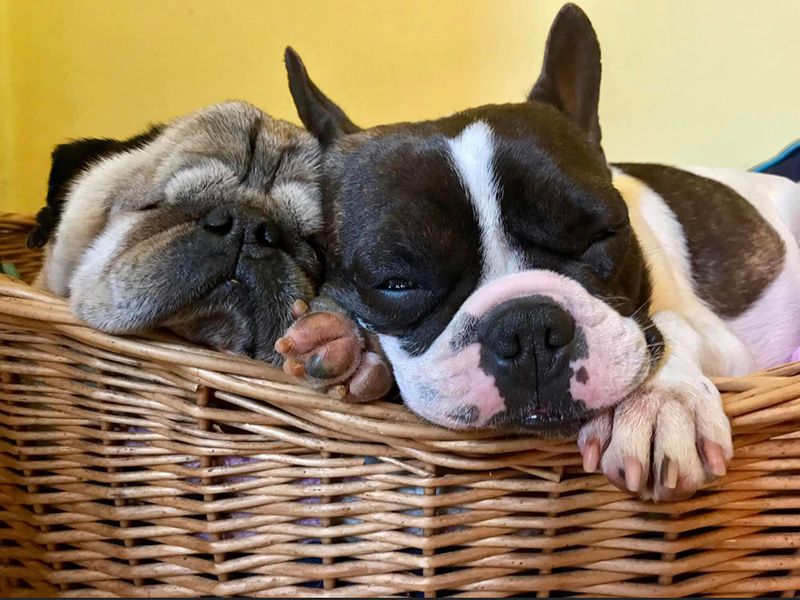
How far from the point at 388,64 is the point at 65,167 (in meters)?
1.87

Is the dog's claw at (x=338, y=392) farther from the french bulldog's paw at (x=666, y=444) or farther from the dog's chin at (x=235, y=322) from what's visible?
the french bulldog's paw at (x=666, y=444)

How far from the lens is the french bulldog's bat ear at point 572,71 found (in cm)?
175

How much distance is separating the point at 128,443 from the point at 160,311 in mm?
258

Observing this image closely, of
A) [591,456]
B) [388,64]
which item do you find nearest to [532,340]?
[591,456]

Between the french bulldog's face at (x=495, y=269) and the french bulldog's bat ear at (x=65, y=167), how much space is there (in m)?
0.59

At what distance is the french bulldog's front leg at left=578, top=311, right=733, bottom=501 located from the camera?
3.31 feet

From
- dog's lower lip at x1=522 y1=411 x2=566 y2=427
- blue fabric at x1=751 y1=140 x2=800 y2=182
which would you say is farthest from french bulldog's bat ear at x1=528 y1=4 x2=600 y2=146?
blue fabric at x1=751 y1=140 x2=800 y2=182

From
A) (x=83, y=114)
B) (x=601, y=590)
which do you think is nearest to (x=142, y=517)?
(x=601, y=590)

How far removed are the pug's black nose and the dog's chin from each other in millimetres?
115

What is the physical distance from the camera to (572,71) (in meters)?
1.79

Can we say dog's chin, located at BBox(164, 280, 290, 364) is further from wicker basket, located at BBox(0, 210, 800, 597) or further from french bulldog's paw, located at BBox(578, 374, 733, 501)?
french bulldog's paw, located at BBox(578, 374, 733, 501)

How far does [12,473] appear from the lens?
4.42 ft

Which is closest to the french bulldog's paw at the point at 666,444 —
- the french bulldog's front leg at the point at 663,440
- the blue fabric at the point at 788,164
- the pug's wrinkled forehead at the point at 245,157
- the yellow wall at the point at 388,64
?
the french bulldog's front leg at the point at 663,440

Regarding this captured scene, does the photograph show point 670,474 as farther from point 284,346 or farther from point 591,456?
point 284,346
